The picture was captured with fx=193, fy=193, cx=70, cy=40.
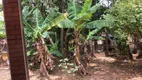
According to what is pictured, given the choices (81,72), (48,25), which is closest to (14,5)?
(48,25)

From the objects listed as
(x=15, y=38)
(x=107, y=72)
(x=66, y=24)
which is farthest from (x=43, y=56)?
(x=15, y=38)

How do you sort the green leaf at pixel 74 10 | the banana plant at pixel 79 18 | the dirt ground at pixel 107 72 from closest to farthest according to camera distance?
1. the banana plant at pixel 79 18
2. the green leaf at pixel 74 10
3. the dirt ground at pixel 107 72

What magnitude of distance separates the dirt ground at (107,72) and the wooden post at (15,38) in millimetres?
3248

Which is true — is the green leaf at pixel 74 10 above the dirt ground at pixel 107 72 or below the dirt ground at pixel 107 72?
above

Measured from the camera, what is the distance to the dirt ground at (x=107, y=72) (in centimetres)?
546

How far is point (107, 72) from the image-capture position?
19.6 feet

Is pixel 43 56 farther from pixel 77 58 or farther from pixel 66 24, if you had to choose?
pixel 66 24

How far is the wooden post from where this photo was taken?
2.07m

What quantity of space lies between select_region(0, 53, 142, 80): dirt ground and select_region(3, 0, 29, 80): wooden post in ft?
10.7

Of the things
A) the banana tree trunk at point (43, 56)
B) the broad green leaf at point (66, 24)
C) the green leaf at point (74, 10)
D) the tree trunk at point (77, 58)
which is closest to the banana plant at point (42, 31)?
the banana tree trunk at point (43, 56)

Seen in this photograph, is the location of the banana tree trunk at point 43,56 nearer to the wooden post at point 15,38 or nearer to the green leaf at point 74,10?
the green leaf at point 74,10

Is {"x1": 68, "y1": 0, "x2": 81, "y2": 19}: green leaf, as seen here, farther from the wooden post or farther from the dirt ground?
the wooden post

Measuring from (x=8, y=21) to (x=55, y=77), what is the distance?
354 cm

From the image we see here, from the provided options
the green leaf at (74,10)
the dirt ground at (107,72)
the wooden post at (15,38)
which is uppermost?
the green leaf at (74,10)
